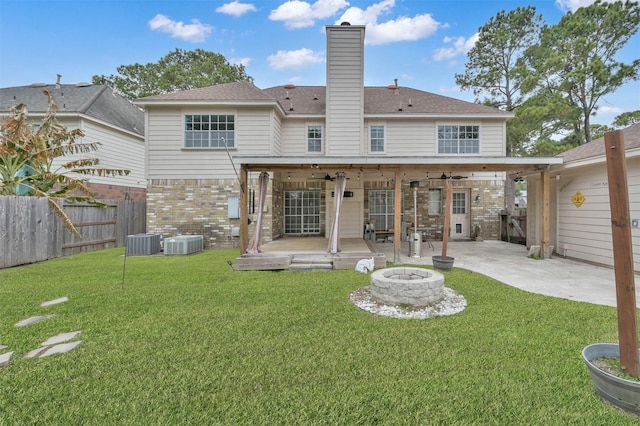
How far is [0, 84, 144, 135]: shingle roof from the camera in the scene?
1281 centimetres

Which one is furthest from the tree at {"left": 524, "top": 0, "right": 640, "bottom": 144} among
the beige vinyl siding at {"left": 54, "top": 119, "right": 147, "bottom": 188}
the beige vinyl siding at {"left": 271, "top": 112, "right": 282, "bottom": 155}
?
the beige vinyl siding at {"left": 54, "top": 119, "right": 147, "bottom": 188}

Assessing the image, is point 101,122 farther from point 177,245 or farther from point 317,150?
point 317,150

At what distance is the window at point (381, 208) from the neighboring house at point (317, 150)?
4 cm

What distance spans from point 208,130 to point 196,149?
2.80ft

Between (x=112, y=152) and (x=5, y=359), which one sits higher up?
(x=112, y=152)

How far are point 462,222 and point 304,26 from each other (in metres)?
12.9

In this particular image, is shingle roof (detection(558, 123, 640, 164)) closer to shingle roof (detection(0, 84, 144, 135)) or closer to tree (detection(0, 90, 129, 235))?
tree (detection(0, 90, 129, 235))

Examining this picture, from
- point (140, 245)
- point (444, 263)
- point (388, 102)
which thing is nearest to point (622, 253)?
point (444, 263)

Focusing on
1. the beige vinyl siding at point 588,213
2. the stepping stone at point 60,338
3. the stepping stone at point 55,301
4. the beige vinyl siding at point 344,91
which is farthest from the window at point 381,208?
the stepping stone at point 60,338

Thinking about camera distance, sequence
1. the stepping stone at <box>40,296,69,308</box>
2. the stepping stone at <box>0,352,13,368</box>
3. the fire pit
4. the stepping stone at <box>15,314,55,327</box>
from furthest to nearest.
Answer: the stepping stone at <box>40,296,69,308</box> < the fire pit < the stepping stone at <box>15,314,55,327</box> < the stepping stone at <box>0,352,13,368</box>

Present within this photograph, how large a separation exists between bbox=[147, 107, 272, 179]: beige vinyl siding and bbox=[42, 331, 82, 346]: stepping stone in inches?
295

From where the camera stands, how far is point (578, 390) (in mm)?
2486

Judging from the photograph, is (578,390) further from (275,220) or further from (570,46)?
(570,46)

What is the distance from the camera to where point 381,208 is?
12227 millimetres
